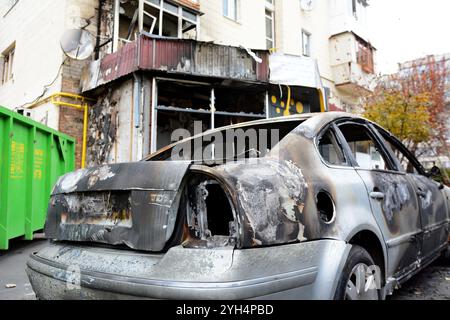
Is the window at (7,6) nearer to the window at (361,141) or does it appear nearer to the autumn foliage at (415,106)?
the window at (361,141)

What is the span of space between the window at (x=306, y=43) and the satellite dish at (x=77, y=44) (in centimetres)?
1001

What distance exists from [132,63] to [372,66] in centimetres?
1426

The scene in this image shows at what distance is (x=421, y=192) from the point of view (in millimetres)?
3035

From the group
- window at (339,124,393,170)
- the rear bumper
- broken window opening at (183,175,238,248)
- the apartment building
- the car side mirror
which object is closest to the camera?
the rear bumper

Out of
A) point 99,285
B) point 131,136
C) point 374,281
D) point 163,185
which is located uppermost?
point 131,136

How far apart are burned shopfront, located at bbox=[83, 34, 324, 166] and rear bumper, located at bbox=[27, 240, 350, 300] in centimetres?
596

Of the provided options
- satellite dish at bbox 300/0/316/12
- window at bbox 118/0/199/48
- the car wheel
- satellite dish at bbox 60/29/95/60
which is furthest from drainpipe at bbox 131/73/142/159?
satellite dish at bbox 300/0/316/12

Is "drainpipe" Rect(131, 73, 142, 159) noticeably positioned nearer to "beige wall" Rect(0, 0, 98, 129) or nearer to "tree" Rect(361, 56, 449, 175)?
"beige wall" Rect(0, 0, 98, 129)

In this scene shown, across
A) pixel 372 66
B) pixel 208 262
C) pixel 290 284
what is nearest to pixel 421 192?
pixel 290 284

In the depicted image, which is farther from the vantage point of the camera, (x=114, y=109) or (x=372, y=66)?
(x=372, y=66)

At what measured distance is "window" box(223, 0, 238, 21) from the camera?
11.9 m

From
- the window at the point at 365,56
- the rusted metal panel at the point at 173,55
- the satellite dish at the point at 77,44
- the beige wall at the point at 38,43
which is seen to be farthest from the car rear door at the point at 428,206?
the window at the point at 365,56

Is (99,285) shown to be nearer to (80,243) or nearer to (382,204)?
(80,243)

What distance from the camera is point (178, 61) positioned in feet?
25.5
